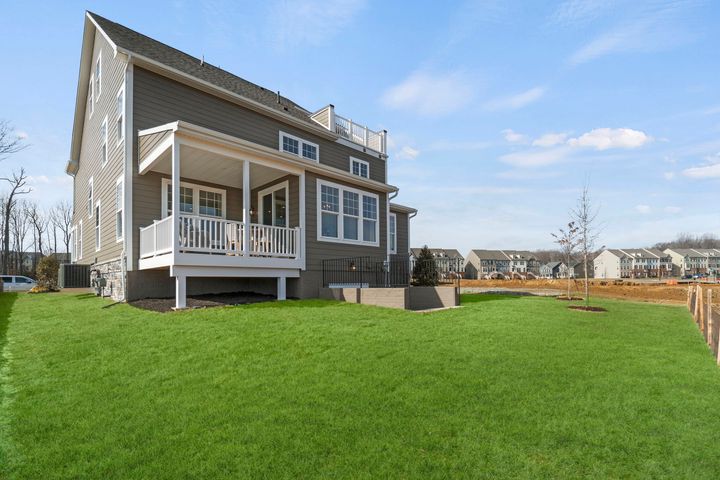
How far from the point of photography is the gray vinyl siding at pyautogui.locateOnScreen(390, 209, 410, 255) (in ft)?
64.2

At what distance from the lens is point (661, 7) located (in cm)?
905

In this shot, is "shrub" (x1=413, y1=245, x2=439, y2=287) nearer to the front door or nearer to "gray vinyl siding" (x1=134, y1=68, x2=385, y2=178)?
"gray vinyl siding" (x1=134, y1=68, x2=385, y2=178)

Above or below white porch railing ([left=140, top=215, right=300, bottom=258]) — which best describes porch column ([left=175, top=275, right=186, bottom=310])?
below

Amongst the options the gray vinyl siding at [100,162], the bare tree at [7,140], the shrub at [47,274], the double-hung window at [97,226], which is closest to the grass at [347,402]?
the gray vinyl siding at [100,162]

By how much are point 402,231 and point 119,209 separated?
40.9ft

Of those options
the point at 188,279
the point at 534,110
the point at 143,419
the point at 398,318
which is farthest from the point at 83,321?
the point at 534,110

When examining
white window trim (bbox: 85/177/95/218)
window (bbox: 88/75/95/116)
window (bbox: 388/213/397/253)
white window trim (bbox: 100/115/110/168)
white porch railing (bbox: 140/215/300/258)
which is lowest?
white porch railing (bbox: 140/215/300/258)

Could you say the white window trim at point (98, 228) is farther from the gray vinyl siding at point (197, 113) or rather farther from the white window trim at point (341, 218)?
the white window trim at point (341, 218)

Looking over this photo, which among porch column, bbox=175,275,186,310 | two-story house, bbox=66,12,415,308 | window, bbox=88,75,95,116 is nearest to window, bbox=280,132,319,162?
two-story house, bbox=66,12,415,308

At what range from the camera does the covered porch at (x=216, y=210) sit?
867 cm

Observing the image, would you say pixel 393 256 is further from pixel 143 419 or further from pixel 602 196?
pixel 143 419

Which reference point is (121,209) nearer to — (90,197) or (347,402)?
(90,197)

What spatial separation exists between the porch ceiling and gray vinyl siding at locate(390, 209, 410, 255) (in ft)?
28.7

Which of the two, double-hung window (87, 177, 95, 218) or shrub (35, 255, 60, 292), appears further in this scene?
shrub (35, 255, 60, 292)
